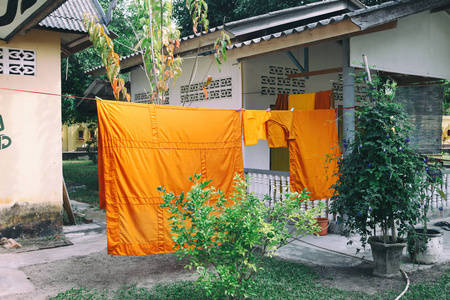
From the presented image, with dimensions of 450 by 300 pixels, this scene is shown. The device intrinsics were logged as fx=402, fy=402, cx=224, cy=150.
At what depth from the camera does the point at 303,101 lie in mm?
7129

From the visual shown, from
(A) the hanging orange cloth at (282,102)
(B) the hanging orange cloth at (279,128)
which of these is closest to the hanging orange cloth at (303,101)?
(A) the hanging orange cloth at (282,102)

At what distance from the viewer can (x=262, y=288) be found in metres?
4.67

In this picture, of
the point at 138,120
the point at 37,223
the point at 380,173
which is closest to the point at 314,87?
the point at 380,173

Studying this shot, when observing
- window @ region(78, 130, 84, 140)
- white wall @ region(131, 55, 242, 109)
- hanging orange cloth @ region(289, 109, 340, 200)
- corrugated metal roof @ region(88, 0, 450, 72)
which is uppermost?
Answer: corrugated metal roof @ region(88, 0, 450, 72)

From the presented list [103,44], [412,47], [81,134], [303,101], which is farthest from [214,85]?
[81,134]

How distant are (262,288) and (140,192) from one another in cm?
184

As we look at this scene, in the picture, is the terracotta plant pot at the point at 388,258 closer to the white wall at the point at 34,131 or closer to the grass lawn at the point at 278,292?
the grass lawn at the point at 278,292

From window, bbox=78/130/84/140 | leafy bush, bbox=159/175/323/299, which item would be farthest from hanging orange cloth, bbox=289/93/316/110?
window, bbox=78/130/84/140

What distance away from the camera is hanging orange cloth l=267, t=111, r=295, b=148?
6.32 metres

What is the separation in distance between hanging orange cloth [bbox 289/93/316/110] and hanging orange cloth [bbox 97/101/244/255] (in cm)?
209

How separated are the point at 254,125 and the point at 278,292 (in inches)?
98.6

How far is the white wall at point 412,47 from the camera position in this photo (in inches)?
265

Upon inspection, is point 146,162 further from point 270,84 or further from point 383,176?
point 270,84

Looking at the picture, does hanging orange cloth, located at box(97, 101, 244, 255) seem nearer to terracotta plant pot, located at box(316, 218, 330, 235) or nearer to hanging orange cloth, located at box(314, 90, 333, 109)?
hanging orange cloth, located at box(314, 90, 333, 109)
